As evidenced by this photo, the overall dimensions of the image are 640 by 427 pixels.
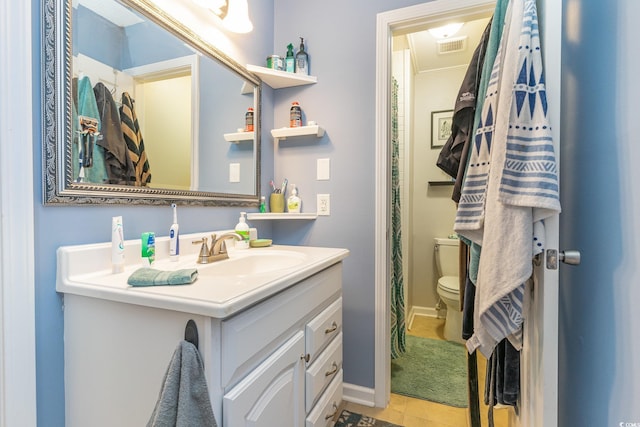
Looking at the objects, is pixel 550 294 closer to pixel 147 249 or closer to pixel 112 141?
pixel 147 249

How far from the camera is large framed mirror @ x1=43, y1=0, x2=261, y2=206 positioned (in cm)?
78

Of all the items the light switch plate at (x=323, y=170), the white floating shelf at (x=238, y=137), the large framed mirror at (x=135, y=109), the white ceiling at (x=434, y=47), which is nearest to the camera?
the large framed mirror at (x=135, y=109)

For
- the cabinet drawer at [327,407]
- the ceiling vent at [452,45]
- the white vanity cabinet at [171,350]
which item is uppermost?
the ceiling vent at [452,45]

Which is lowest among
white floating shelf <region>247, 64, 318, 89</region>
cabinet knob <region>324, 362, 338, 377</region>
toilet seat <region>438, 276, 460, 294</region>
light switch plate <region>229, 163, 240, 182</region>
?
cabinet knob <region>324, 362, 338, 377</region>

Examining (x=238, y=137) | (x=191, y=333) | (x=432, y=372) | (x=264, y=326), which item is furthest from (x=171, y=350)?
(x=432, y=372)

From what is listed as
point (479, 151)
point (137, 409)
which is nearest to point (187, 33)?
point (479, 151)

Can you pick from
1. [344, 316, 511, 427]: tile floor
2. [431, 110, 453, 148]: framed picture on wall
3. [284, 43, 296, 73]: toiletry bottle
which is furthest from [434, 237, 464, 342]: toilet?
[284, 43, 296, 73]: toiletry bottle

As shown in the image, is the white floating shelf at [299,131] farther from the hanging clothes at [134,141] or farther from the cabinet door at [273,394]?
the cabinet door at [273,394]

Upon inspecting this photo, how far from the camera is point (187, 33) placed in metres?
1.17

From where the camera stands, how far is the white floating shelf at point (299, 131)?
1.59 meters

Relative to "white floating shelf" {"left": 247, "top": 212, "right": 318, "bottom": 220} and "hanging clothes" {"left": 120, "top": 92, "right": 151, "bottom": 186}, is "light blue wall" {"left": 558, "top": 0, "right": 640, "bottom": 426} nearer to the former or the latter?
"white floating shelf" {"left": 247, "top": 212, "right": 318, "bottom": 220}

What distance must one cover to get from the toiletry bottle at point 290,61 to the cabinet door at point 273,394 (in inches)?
55.9

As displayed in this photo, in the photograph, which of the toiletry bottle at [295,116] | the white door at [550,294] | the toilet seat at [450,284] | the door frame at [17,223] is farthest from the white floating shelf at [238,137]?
the toilet seat at [450,284]

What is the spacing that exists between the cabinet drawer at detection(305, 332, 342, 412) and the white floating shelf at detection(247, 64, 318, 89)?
1.37 meters
